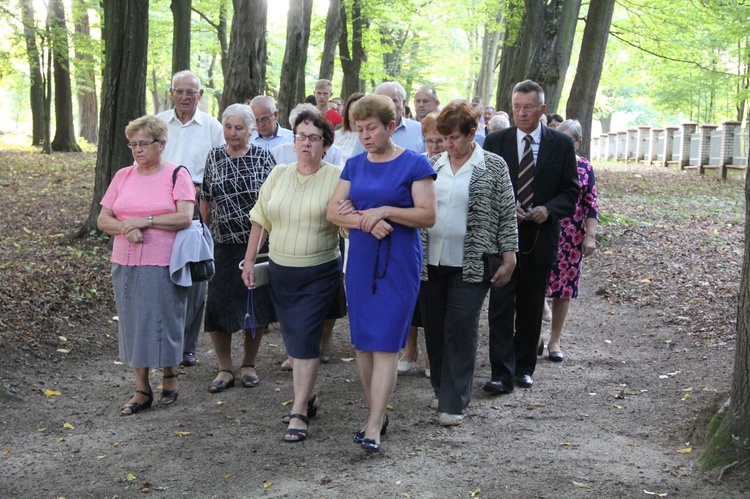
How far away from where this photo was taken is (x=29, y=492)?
15.8 ft

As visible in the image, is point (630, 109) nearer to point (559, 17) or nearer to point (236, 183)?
point (559, 17)

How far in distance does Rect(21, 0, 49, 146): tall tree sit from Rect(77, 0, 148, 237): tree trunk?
47.3 feet

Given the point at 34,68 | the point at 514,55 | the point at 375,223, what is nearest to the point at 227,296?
the point at 375,223

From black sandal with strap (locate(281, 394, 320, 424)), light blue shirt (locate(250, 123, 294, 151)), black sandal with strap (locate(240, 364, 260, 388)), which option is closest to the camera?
black sandal with strap (locate(281, 394, 320, 424))

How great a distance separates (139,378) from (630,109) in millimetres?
83786

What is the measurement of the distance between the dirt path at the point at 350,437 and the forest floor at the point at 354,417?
16 mm

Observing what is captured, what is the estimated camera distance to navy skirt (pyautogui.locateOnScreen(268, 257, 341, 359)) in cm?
572

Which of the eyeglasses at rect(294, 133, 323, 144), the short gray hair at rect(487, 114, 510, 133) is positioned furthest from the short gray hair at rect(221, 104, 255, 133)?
the short gray hair at rect(487, 114, 510, 133)

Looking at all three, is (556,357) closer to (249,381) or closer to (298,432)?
(249,381)

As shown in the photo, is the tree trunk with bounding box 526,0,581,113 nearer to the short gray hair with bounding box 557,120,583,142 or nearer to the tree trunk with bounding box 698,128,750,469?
the short gray hair with bounding box 557,120,583,142

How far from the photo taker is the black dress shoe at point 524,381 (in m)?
6.93

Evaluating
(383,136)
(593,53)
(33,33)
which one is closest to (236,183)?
(383,136)

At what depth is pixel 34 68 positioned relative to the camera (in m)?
27.2

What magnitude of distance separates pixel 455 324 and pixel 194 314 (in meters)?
2.67
